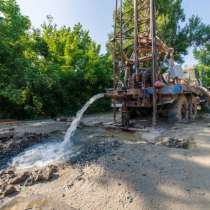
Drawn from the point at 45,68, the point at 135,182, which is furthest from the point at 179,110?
the point at 45,68

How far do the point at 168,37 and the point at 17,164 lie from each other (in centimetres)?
1507

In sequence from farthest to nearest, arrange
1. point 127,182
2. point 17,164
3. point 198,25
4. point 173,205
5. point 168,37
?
1. point 198,25
2. point 168,37
3. point 17,164
4. point 127,182
5. point 173,205

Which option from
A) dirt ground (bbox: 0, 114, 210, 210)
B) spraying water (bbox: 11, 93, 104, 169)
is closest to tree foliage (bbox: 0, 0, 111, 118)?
spraying water (bbox: 11, 93, 104, 169)

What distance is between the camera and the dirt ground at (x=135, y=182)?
298 centimetres

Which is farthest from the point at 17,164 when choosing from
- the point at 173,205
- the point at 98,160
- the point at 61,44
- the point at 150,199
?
the point at 61,44

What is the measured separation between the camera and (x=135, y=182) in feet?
11.3

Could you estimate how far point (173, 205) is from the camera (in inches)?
113

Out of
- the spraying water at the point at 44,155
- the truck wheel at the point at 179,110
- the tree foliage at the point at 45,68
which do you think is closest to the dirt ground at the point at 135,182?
the spraying water at the point at 44,155

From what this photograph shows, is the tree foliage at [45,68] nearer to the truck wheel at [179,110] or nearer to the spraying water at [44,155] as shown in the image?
the spraying water at [44,155]

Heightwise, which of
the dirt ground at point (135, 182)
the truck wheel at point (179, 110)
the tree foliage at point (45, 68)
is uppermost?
the tree foliage at point (45, 68)

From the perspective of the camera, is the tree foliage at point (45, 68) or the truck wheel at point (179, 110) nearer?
the truck wheel at point (179, 110)

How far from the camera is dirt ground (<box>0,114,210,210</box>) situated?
2.98m

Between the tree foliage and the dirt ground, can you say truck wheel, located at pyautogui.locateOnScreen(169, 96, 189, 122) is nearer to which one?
the dirt ground

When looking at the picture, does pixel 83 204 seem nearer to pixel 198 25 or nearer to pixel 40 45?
pixel 40 45
